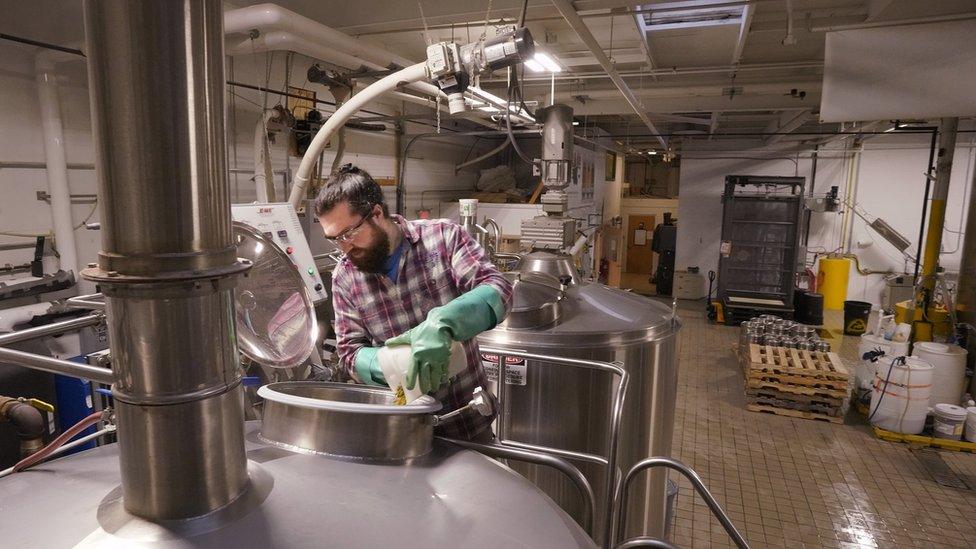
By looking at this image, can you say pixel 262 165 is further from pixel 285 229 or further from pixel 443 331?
pixel 443 331

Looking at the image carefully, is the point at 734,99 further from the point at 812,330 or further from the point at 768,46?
the point at 812,330

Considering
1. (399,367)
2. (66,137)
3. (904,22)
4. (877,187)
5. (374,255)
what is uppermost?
(904,22)

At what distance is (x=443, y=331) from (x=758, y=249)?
813cm

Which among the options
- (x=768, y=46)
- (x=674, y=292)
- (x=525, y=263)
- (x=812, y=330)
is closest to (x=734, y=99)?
(x=768, y=46)

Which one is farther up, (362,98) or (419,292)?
(362,98)

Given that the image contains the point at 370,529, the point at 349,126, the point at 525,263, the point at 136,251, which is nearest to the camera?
the point at 136,251

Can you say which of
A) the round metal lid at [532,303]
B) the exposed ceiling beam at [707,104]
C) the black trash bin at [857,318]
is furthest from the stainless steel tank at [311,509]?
the black trash bin at [857,318]

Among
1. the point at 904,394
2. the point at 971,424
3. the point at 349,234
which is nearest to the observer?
the point at 349,234

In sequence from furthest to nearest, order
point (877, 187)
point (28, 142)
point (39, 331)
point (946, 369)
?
point (877, 187)
point (946, 369)
point (28, 142)
point (39, 331)

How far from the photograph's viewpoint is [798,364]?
5.12 metres

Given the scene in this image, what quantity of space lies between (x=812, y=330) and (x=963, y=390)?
4.72ft

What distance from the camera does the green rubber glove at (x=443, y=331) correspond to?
4.43ft

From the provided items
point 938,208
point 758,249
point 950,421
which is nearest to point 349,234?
point 950,421

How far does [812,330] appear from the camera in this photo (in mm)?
6027
